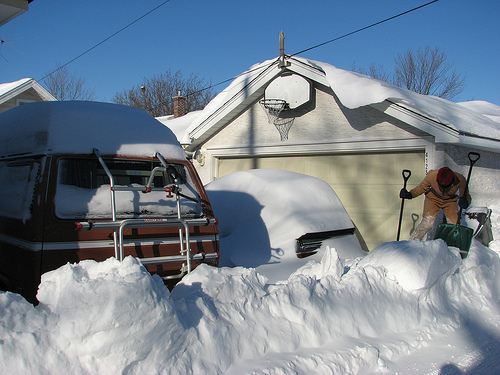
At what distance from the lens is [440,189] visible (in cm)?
668

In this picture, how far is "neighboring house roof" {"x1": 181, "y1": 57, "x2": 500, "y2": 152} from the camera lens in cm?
754

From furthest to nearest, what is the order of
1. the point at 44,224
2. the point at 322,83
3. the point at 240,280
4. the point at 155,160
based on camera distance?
the point at 322,83 → the point at 155,160 → the point at 44,224 → the point at 240,280

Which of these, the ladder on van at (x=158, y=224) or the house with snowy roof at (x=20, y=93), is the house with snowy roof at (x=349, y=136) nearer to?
the ladder on van at (x=158, y=224)

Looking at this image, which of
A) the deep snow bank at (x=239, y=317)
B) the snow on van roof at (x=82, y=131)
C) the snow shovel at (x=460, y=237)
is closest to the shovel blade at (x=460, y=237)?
the snow shovel at (x=460, y=237)

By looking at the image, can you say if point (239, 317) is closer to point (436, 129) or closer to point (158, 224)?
point (158, 224)

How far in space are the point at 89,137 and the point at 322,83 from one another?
6.08 meters

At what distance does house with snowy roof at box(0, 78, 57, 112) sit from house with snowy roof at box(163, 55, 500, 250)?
10.8 meters

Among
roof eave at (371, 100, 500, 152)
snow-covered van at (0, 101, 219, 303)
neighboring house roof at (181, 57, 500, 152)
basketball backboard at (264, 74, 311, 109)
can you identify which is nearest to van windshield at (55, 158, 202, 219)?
snow-covered van at (0, 101, 219, 303)

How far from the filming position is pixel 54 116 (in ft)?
13.0

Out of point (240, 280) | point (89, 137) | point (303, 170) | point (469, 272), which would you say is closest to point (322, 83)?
point (303, 170)

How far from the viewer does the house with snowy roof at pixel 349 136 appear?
7.86m

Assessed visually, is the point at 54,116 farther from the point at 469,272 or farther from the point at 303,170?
the point at 303,170

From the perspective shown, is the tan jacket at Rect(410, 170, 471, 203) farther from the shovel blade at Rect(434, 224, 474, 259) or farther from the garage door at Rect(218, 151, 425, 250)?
the shovel blade at Rect(434, 224, 474, 259)

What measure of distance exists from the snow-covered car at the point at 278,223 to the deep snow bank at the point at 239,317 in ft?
3.11
